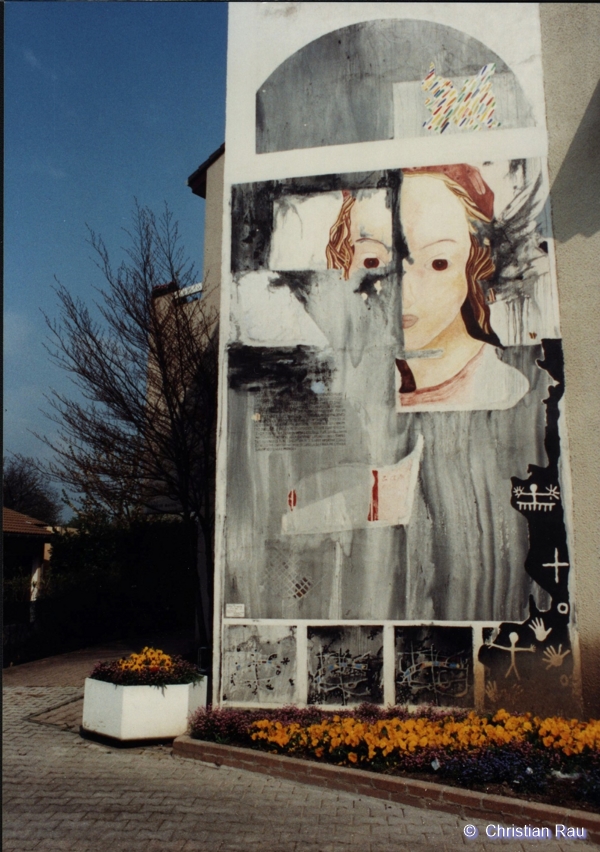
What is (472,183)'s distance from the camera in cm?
891

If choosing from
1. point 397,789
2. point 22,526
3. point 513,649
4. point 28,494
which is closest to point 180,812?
point 397,789

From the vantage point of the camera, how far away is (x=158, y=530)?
667 inches

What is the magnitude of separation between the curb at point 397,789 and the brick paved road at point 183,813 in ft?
0.34

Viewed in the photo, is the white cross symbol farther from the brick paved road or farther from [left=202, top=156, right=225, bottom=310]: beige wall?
[left=202, top=156, right=225, bottom=310]: beige wall

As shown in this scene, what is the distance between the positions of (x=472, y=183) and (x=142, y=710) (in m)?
7.51

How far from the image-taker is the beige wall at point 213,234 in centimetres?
1300

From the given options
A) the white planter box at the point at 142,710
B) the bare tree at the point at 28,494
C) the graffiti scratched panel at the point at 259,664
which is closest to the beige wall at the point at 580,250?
the graffiti scratched panel at the point at 259,664

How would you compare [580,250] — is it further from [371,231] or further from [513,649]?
[513,649]

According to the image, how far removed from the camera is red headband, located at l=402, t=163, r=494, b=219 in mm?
8844

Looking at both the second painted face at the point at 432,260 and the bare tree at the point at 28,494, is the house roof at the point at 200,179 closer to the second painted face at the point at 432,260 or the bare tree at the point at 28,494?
the second painted face at the point at 432,260

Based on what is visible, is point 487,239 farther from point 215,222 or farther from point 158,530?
point 158,530

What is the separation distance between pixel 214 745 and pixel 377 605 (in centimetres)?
235

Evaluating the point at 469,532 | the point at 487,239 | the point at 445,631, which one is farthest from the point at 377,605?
the point at 487,239

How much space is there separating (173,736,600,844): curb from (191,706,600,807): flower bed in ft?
0.58
